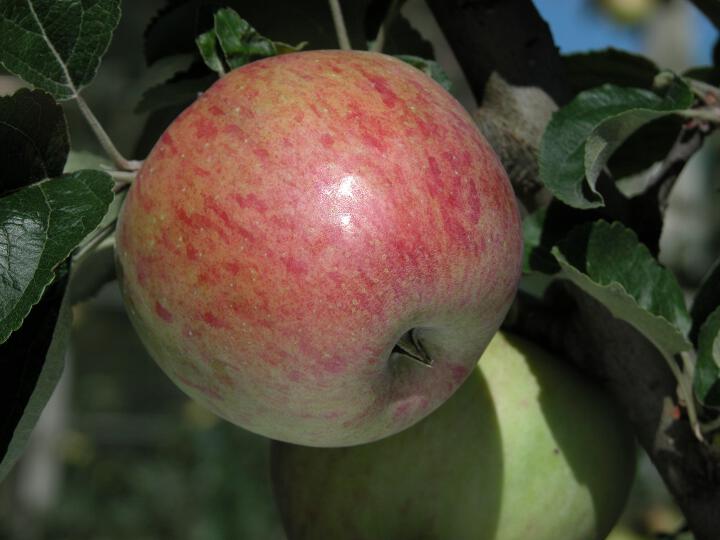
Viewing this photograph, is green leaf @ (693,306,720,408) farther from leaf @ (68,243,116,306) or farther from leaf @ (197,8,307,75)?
leaf @ (68,243,116,306)

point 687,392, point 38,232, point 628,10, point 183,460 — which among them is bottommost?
point 183,460

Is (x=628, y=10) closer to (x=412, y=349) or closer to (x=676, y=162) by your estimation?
(x=676, y=162)

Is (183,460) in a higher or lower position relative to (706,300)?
lower

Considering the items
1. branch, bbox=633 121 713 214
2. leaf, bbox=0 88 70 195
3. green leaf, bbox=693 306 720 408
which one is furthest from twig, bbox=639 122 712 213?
leaf, bbox=0 88 70 195

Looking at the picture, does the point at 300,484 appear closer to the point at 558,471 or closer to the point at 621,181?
the point at 558,471

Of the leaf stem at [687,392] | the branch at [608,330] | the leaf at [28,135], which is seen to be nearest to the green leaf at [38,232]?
the leaf at [28,135]

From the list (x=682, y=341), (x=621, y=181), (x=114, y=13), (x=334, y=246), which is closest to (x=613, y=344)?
(x=682, y=341)

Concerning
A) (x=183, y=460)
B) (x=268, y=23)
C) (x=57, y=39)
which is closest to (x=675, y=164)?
(x=268, y=23)
